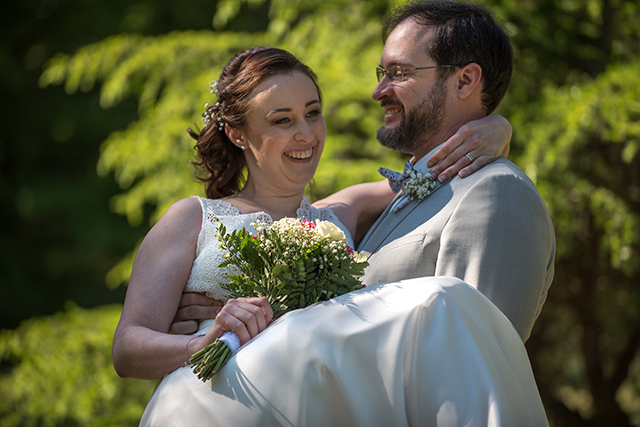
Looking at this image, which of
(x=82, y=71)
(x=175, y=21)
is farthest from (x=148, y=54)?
(x=175, y=21)

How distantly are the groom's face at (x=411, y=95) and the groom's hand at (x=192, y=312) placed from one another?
1292 millimetres

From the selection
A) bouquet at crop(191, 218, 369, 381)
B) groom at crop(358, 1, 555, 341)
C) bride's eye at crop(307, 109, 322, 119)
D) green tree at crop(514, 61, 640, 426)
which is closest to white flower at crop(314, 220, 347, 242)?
bouquet at crop(191, 218, 369, 381)

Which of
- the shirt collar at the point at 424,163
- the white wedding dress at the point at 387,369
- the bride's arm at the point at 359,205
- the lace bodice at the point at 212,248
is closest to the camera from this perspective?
the white wedding dress at the point at 387,369

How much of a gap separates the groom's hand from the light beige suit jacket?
2.58 feet

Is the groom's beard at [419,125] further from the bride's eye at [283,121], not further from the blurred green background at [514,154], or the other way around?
the blurred green background at [514,154]

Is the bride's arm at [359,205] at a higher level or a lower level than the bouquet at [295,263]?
lower

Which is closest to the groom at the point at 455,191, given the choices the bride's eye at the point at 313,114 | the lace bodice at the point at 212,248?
the bride's eye at the point at 313,114

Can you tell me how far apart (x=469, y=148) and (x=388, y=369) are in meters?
1.33

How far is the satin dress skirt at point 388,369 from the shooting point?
1.68 meters

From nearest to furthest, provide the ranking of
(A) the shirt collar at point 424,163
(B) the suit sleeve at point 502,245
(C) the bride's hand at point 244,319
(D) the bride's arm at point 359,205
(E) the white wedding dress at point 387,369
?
1. (E) the white wedding dress at point 387,369
2. (C) the bride's hand at point 244,319
3. (B) the suit sleeve at point 502,245
4. (A) the shirt collar at point 424,163
5. (D) the bride's arm at point 359,205

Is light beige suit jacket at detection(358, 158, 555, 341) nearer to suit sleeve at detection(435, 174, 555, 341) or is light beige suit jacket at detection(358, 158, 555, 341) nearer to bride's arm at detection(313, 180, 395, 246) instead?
suit sleeve at detection(435, 174, 555, 341)

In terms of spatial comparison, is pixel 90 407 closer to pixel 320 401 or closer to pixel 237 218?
pixel 237 218

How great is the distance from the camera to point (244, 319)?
192 cm

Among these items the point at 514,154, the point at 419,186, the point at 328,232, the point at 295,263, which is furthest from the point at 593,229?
the point at 295,263
